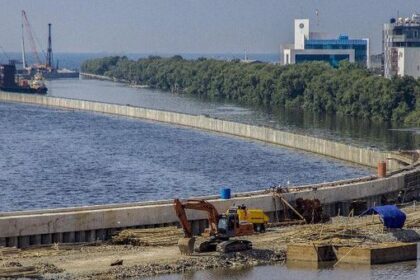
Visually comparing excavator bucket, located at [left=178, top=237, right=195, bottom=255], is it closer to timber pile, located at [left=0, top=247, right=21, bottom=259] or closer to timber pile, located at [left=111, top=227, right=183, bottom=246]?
timber pile, located at [left=111, top=227, right=183, bottom=246]

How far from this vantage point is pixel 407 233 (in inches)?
2116

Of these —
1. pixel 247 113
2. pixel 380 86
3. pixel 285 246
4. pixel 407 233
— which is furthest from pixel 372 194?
pixel 247 113

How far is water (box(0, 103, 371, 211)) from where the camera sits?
260 feet

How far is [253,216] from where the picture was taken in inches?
2078

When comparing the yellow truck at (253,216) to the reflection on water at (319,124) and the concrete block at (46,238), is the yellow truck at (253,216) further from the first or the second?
the reflection on water at (319,124)

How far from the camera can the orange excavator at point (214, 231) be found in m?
48.4

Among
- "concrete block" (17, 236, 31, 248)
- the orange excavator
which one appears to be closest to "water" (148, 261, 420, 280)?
the orange excavator

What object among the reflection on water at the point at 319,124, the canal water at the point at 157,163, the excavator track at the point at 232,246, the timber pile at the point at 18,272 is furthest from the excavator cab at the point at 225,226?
the reflection on water at the point at 319,124

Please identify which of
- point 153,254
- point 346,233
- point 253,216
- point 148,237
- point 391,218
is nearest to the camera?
point 153,254

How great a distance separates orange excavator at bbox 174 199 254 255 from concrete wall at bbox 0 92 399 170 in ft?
116

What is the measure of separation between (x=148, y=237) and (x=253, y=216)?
4693 mm

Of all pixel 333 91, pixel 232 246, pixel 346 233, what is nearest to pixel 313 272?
pixel 232 246

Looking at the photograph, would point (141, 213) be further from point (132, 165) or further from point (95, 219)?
point (132, 165)

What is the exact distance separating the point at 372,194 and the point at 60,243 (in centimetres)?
2006
